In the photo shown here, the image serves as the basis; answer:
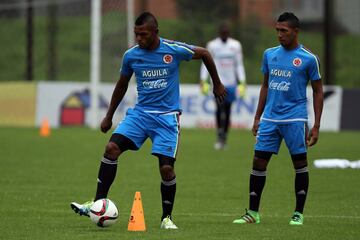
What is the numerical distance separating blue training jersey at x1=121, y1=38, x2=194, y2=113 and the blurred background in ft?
61.7

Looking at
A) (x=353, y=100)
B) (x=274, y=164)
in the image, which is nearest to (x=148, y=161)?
(x=274, y=164)

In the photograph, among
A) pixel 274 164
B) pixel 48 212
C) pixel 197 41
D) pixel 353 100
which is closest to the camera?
pixel 48 212

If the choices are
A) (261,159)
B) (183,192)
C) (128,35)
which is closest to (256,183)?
(261,159)

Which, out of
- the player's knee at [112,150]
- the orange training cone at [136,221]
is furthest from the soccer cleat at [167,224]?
the player's knee at [112,150]

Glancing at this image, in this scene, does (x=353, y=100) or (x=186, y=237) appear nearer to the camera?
(x=186, y=237)

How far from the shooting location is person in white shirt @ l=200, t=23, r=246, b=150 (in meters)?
21.6

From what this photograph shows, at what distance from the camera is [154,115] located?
10.4 m

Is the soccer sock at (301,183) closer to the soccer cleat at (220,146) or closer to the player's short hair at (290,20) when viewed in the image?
the player's short hair at (290,20)

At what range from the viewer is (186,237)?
9492mm

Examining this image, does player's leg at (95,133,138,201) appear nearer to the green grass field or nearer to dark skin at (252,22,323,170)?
the green grass field

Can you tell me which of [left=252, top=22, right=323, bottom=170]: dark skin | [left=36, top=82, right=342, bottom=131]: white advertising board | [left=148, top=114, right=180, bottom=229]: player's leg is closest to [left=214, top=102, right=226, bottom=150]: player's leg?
[left=36, top=82, right=342, bottom=131]: white advertising board

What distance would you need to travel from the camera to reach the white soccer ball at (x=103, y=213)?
999 cm

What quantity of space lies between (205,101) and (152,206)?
16.6 m

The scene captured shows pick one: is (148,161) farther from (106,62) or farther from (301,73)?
(106,62)
